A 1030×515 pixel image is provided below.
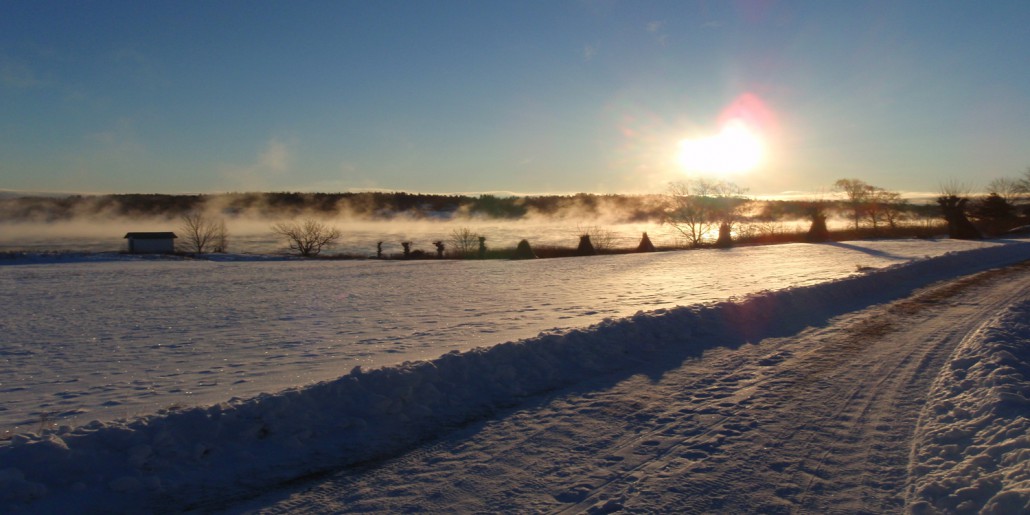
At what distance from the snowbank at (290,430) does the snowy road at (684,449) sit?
0.45 metres

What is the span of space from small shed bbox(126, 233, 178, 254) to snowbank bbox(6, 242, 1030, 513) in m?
62.1

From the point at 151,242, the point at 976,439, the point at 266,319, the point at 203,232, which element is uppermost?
the point at 203,232

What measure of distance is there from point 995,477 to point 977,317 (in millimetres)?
8807

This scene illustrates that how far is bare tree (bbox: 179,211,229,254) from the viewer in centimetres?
7006

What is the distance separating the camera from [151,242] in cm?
6347

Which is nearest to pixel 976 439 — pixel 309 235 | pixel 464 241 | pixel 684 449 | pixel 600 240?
pixel 684 449

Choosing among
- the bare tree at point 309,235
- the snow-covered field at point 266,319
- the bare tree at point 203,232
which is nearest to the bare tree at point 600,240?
the snow-covered field at point 266,319

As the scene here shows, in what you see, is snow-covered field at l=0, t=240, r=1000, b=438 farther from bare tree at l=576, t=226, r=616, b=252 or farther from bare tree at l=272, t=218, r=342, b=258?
bare tree at l=272, t=218, r=342, b=258

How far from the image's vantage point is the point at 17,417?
21.7 ft

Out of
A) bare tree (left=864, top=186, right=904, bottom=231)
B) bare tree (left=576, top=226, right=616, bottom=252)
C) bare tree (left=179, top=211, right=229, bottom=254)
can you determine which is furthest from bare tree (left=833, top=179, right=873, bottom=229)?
bare tree (left=179, top=211, right=229, bottom=254)

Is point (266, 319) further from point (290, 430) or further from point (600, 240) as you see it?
point (600, 240)

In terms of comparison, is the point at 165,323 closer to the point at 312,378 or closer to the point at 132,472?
the point at 312,378

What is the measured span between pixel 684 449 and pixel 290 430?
11.8ft

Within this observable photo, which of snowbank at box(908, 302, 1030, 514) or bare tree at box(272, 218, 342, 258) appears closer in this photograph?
snowbank at box(908, 302, 1030, 514)
